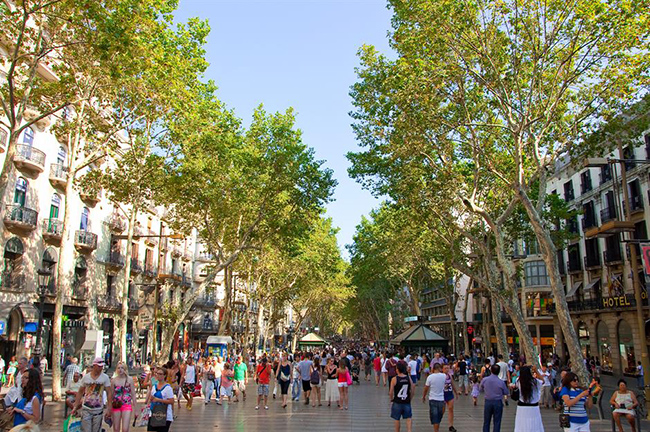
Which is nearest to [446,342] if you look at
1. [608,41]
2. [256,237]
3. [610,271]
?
[256,237]

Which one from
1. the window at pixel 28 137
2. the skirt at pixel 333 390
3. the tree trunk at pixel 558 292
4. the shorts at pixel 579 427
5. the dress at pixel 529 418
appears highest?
the window at pixel 28 137

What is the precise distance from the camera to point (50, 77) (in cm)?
2612

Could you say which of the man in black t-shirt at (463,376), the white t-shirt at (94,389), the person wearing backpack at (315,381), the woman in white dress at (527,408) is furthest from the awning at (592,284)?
the white t-shirt at (94,389)

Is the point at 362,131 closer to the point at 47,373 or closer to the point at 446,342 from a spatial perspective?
the point at 446,342

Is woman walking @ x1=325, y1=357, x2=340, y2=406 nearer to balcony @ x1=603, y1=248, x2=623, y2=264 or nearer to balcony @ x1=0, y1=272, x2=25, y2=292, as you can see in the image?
balcony @ x1=0, y1=272, x2=25, y2=292

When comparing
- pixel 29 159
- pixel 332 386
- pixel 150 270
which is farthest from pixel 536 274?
pixel 29 159

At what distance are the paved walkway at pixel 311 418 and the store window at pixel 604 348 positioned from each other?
20026 mm

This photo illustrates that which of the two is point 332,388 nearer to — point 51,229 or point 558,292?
point 558,292

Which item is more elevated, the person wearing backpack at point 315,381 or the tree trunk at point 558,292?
the tree trunk at point 558,292

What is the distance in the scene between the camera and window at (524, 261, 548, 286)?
144 ft

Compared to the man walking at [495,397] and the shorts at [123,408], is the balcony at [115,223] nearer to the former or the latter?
the shorts at [123,408]

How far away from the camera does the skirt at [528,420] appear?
843cm

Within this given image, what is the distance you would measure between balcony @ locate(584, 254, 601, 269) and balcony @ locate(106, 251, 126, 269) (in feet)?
101

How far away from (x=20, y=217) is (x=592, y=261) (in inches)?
1349
